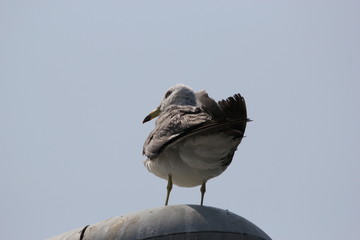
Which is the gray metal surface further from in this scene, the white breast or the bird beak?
the bird beak

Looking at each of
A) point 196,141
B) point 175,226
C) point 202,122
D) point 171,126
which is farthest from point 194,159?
point 175,226

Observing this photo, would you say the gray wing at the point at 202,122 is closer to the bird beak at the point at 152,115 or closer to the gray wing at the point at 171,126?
the gray wing at the point at 171,126

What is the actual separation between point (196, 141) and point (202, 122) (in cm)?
39

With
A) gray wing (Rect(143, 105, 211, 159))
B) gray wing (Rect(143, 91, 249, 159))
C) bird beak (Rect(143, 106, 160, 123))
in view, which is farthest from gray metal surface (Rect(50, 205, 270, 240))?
bird beak (Rect(143, 106, 160, 123))

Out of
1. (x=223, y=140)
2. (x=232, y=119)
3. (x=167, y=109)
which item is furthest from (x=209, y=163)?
(x=167, y=109)

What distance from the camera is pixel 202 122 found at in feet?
21.3

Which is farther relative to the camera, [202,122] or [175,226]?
[202,122]

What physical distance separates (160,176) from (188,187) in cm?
41

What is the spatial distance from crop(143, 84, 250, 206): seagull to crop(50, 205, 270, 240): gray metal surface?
4.16ft

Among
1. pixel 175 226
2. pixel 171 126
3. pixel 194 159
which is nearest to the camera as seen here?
pixel 175 226

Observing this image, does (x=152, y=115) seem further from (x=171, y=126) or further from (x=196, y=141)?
(x=196, y=141)

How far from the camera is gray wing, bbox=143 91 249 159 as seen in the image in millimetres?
6312

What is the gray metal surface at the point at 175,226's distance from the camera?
5.09 metres

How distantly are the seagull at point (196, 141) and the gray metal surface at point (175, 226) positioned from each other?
1.27m
